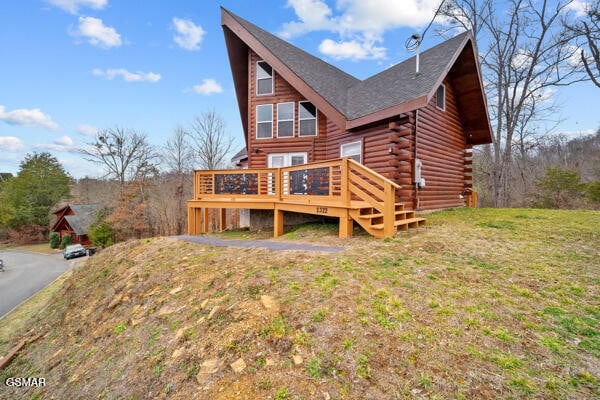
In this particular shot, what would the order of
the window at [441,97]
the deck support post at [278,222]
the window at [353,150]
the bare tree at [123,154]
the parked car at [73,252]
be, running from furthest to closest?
1. the parked car at [73,252]
2. the bare tree at [123,154]
3. the window at [441,97]
4. the window at [353,150]
5. the deck support post at [278,222]

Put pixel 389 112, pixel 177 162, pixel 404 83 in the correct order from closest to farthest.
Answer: pixel 389 112 → pixel 404 83 → pixel 177 162

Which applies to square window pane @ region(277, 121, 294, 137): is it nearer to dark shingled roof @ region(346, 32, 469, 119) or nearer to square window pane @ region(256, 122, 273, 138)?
square window pane @ region(256, 122, 273, 138)

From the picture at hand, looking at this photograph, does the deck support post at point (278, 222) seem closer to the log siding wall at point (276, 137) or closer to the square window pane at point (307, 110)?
the log siding wall at point (276, 137)

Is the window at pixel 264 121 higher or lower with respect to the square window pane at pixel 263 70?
lower

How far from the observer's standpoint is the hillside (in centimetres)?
205

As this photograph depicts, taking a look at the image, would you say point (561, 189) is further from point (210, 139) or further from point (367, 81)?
point (210, 139)

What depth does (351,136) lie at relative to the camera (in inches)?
373

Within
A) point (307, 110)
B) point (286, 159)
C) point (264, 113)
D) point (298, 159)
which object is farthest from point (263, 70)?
point (298, 159)

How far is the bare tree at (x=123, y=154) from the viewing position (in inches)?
930

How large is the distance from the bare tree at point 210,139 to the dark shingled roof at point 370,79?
14798mm

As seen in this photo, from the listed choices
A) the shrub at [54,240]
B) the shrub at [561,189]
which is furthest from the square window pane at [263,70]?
the shrub at [54,240]

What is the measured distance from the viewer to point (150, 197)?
22406 mm

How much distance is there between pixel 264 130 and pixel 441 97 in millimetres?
7359

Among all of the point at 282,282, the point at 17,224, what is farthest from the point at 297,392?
the point at 17,224
